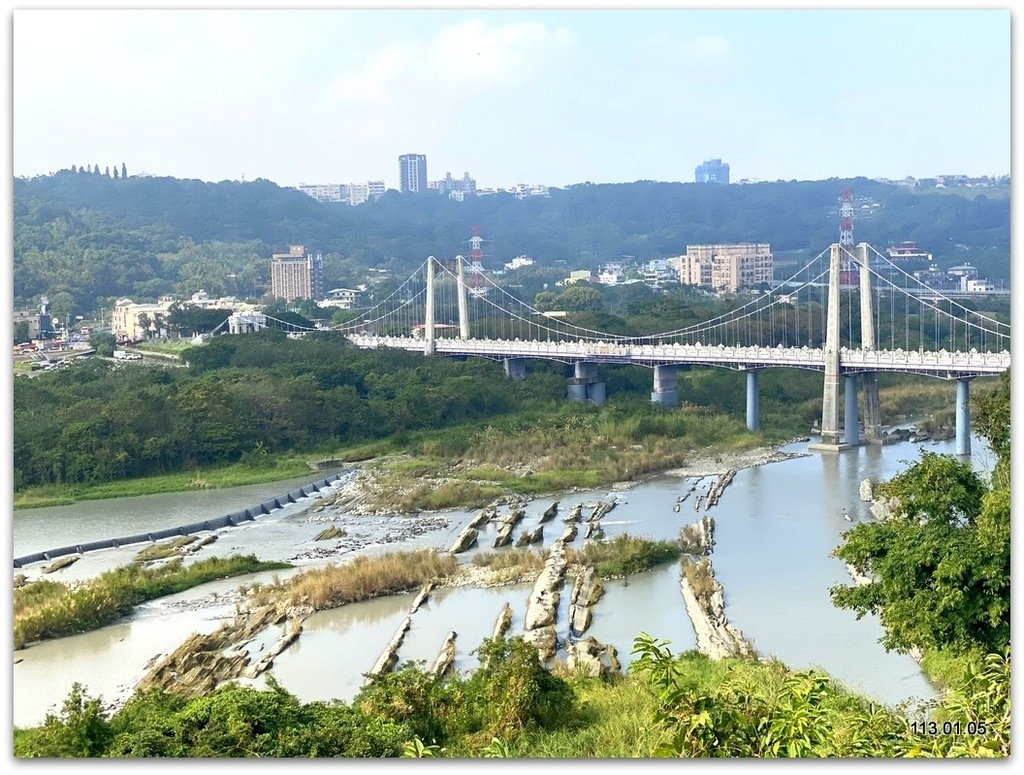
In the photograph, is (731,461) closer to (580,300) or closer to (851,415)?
(851,415)

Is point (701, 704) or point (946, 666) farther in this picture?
point (946, 666)

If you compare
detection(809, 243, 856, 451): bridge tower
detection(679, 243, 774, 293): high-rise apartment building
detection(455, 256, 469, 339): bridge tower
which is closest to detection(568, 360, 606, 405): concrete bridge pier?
detection(809, 243, 856, 451): bridge tower

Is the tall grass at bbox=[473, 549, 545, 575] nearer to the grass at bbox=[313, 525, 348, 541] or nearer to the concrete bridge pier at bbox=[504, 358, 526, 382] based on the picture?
the grass at bbox=[313, 525, 348, 541]

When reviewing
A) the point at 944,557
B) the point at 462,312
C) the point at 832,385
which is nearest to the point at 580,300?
the point at 462,312

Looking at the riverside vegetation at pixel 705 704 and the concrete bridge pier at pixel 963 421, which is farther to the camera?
the concrete bridge pier at pixel 963 421

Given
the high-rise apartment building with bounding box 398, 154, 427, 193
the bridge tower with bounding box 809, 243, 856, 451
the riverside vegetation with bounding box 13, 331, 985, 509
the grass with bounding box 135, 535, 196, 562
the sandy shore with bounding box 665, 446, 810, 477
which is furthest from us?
the high-rise apartment building with bounding box 398, 154, 427, 193

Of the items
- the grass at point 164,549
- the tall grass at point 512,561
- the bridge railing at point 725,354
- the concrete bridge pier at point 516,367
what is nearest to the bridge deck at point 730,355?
the bridge railing at point 725,354

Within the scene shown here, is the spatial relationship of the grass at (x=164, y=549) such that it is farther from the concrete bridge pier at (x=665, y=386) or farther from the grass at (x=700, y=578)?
the concrete bridge pier at (x=665, y=386)
